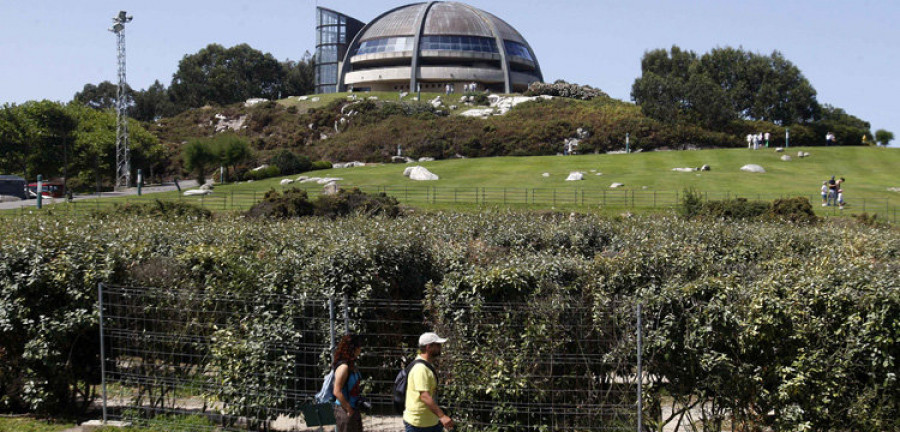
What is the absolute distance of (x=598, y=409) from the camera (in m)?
9.81

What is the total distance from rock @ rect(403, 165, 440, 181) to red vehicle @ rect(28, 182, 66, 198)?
22669mm

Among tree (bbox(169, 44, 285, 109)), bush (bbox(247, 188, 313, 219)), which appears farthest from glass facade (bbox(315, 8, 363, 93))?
bush (bbox(247, 188, 313, 219))

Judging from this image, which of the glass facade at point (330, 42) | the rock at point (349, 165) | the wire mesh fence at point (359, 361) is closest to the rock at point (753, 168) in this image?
the rock at point (349, 165)

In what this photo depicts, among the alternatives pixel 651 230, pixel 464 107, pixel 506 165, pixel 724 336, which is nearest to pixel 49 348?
pixel 724 336

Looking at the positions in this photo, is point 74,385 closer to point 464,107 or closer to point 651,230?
point 651,230

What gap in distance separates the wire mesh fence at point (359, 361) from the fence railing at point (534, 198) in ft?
85.5

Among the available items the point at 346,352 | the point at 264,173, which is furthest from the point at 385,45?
the point at 346,352

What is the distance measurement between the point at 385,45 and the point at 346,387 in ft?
344

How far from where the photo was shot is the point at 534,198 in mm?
41188

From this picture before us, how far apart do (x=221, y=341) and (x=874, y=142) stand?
80.8 metres

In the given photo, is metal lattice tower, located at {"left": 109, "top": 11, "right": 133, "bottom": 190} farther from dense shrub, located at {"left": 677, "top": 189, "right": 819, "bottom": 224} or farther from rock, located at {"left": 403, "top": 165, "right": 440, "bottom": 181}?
dense shrub, located at {"left": 677, "top": 189, "right": 819, "bottom": 224}

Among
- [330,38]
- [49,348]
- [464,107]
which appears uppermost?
[330,38]

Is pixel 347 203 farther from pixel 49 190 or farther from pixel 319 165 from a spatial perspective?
pixel 49 190

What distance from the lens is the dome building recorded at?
106 m
